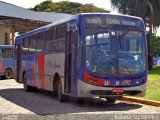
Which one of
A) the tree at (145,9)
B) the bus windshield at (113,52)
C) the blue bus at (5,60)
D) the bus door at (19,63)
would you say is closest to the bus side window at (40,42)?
the bus door at (19,63)

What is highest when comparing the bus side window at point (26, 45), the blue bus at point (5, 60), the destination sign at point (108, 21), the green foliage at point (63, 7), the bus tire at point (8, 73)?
the green foliage at point (63, 7)

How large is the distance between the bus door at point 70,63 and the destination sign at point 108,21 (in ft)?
1.97

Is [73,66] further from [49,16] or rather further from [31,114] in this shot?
[49,16]

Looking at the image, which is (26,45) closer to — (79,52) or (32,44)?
(32,44)

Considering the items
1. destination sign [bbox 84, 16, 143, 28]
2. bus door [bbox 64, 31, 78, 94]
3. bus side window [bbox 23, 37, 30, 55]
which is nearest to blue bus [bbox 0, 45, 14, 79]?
bus side window [bbox 23, 37, 30, 55]

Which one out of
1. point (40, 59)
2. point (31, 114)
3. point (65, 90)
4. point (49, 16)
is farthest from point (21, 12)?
point (31, 114)

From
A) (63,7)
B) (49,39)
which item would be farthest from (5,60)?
(63,7)

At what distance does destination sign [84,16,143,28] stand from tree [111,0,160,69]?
86.0 ft

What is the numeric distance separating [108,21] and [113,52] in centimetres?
108

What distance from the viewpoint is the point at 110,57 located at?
49.3 ft

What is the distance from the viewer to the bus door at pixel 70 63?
50.5ft

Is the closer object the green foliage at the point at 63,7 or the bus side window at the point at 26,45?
the bus side window at the point at 26,45

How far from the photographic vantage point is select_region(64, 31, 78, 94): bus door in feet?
50.5

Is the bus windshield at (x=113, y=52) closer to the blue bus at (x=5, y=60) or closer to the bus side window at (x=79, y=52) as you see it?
the bus side window at (x=79, y=52)
